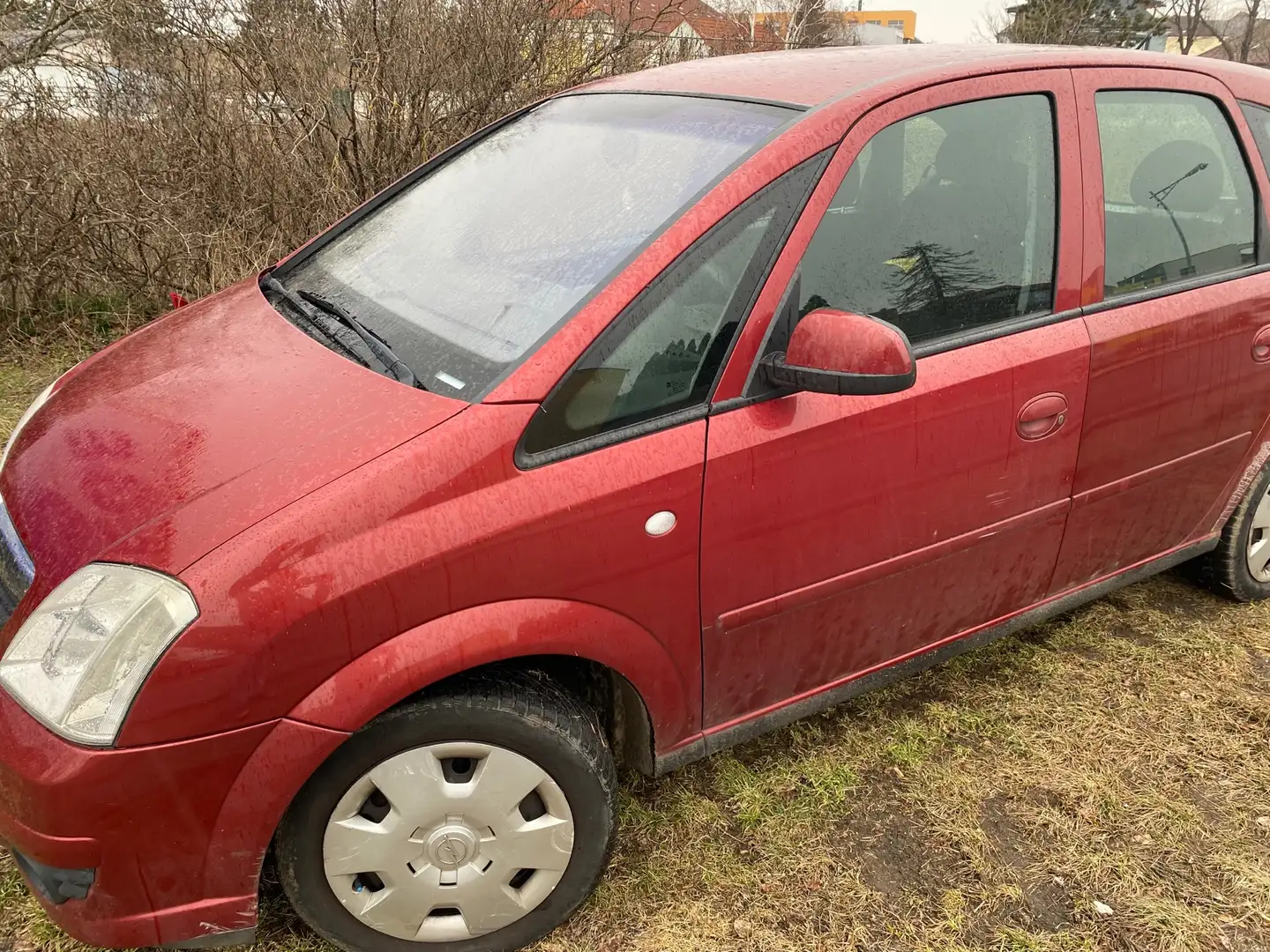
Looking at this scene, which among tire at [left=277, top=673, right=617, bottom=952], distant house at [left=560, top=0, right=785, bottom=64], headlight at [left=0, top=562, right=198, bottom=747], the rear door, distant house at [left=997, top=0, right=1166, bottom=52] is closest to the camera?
headlight at [left=0, top=562, right=198, bottom=747]

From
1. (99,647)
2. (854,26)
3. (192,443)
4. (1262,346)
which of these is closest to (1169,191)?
(1262,346)

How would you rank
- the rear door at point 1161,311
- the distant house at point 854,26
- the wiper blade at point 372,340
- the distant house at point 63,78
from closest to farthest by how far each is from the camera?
1. the wiper blade at point 372,340
2. the rear door at point 1161,311
3. the distant house at point 63,78
4. the distant house at point 854,26

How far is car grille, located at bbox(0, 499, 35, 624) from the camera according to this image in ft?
5.55

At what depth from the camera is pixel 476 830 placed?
182 centimetres

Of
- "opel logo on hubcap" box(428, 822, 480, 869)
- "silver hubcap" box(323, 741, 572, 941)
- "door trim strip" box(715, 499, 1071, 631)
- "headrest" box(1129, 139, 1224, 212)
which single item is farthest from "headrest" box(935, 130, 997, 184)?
"opel logo on hubcap" box(428, 822, 480, 869)

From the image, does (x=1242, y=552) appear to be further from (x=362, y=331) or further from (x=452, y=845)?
(x=362, y=331)

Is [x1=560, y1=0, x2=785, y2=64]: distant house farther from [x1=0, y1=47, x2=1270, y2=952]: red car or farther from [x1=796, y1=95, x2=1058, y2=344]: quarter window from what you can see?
[x1=796, y1=95, x2=1058, y2=344]: quarter window

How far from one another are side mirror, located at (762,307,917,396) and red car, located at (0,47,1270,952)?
1 centimetres

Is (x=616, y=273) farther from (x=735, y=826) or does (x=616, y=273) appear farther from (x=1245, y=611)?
(x=1245, y=611)

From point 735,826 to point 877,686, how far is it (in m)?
0.50

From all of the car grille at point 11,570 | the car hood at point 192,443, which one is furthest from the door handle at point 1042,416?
the car grille at point 11,570

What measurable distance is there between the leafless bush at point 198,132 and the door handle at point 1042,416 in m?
4.99

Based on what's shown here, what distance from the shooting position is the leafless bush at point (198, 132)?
556 cm

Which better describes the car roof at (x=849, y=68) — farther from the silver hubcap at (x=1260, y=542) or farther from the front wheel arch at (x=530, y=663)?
the silver hubcap at (x=1260, y=542)
